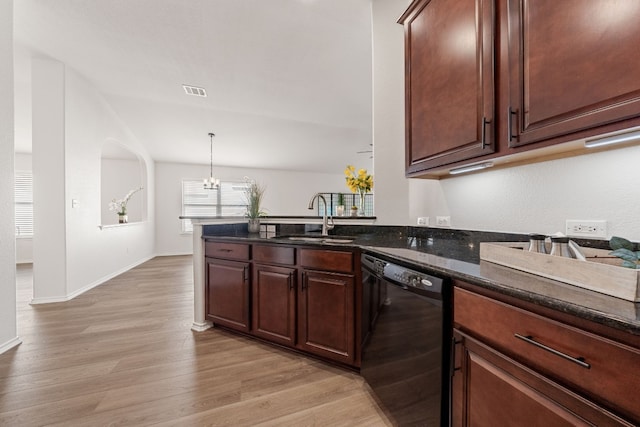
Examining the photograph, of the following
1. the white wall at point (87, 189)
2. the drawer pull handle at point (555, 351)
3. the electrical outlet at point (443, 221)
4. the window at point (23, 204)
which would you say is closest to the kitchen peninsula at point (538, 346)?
the drawer pull handle at point (555, 351)

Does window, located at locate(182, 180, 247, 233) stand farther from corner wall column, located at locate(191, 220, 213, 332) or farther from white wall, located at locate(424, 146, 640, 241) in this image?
white wall, located at locate(424, 146, 640, 241)

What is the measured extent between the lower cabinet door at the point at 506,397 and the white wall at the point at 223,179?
5.53m

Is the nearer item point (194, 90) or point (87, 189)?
point (87, 189)

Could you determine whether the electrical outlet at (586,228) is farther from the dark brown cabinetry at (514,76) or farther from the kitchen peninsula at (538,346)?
the dark brown cabinetry at (514,76)

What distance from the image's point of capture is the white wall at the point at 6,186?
2215 millimetres

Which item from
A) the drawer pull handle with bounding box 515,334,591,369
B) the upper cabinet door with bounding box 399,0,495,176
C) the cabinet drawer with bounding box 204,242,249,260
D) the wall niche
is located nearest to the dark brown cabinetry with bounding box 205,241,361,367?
the cabinet drawer with bounding box 204,242,249,260

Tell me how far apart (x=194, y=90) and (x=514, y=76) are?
433 centimetres

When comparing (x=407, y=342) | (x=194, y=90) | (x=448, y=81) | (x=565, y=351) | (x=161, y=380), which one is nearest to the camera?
(x=565, y=351)

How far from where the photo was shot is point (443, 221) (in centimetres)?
197

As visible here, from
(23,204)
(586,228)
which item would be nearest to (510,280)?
(586,228)

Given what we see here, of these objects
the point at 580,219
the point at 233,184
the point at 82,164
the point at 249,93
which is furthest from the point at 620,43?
the point at 233,184

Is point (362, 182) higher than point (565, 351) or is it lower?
higher

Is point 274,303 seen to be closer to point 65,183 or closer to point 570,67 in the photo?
point 570,67

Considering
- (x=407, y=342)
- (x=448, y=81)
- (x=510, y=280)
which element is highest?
(x=448, y=81)
